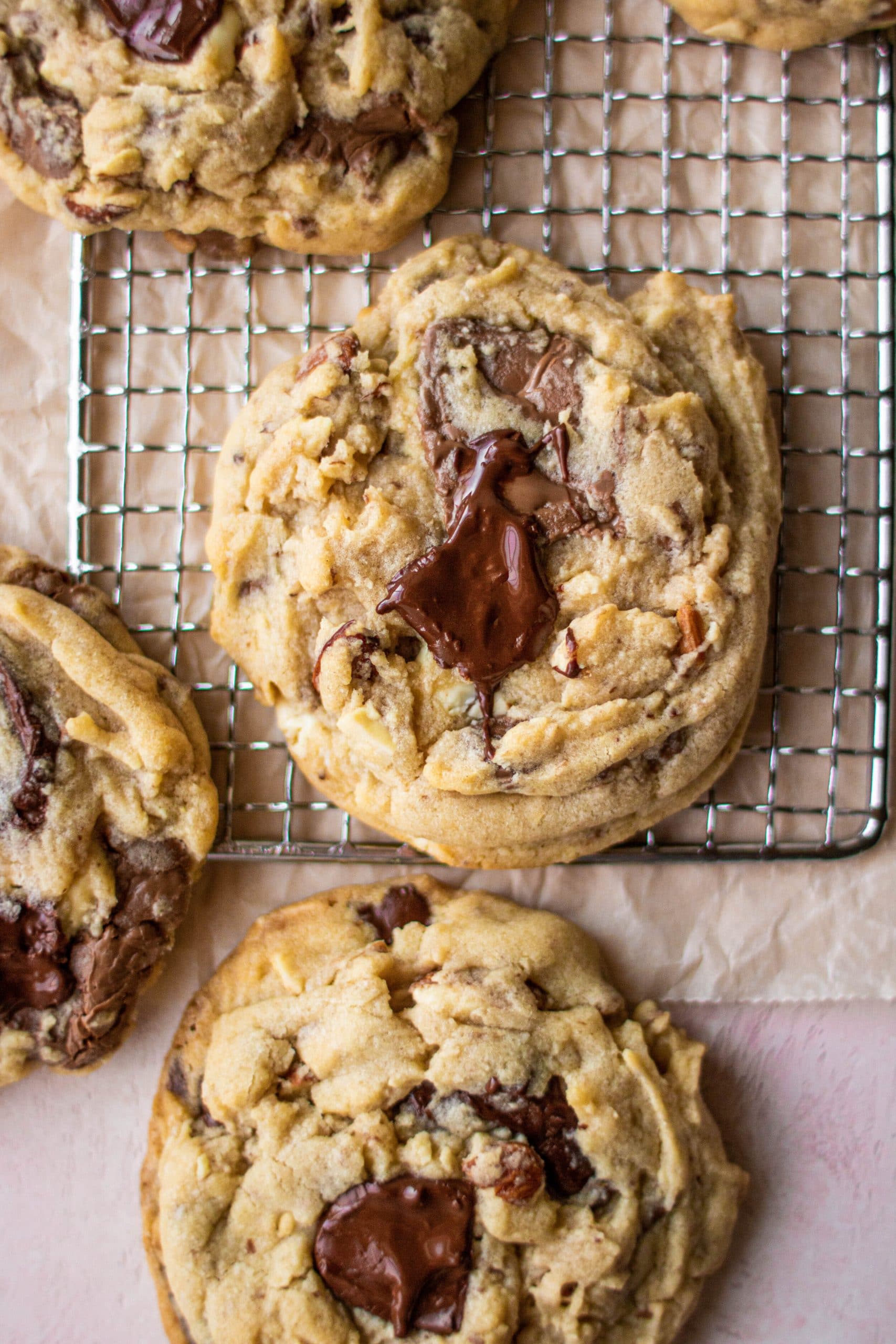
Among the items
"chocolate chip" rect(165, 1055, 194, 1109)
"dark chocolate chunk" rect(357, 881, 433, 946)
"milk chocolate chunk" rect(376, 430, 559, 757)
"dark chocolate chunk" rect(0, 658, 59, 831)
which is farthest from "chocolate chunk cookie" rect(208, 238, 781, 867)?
"chocolate chip" rect(165, 1055, 194, 1109)

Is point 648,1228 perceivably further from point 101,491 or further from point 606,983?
point 101,491

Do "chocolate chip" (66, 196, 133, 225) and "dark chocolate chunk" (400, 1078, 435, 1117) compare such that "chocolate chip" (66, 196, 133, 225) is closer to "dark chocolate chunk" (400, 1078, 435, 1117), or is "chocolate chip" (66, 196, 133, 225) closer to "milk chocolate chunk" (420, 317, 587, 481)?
"milk chocolate chunk" (420, 317, 587, 481)

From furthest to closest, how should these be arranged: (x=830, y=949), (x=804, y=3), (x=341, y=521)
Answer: (x=830, y=949), (x=804, y=3), (x=341, y=521)

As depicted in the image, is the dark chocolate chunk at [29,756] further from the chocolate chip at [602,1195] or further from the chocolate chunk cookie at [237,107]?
the chocolate chip at [602,1195]

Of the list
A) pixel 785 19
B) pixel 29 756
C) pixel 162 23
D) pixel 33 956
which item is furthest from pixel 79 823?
pixel 785 19

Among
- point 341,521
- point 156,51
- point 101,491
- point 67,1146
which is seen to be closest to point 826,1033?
point 341,521
